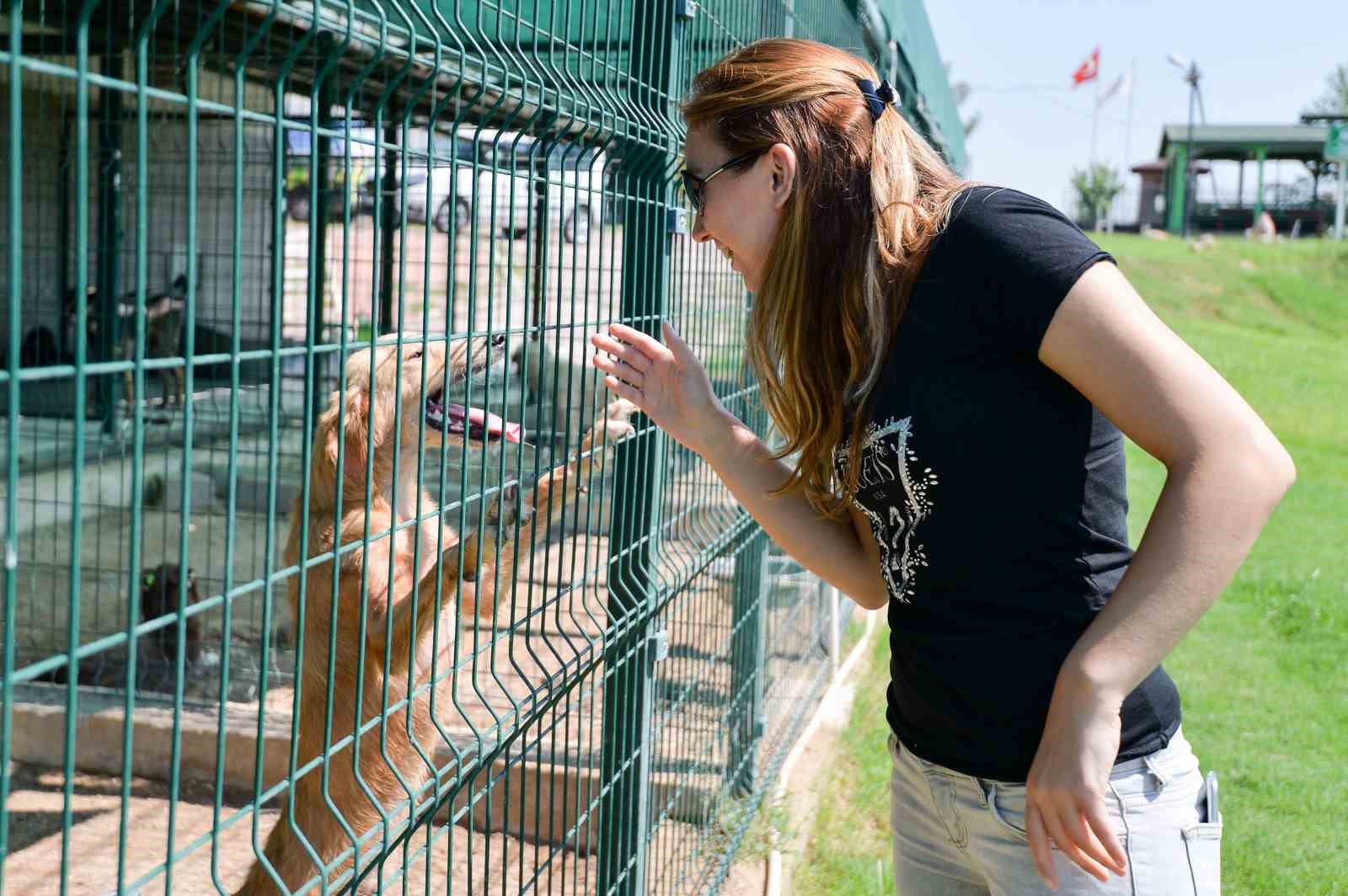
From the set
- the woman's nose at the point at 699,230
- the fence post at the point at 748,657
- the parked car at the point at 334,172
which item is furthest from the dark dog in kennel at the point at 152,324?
the woman's nose at the point at 699,230

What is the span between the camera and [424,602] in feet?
10.1

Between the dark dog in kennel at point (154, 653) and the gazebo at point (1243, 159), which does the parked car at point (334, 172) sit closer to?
the dark dog in kennel at point (154, 653)

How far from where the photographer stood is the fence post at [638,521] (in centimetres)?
298

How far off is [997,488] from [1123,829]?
54 centimetres

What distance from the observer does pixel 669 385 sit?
2.42 metres

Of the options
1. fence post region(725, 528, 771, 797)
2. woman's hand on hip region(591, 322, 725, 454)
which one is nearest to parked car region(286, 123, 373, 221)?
fence post region(725, 528, 771, 797)

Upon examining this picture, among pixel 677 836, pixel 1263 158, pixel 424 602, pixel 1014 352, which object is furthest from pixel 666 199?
pixel 1263 158

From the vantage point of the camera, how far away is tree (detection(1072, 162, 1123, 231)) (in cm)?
6562

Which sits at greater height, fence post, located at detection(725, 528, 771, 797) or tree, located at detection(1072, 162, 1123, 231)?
A: tree, located at detection(1072, 162, 1123, 231)

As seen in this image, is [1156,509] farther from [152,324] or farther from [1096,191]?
[1096,191]

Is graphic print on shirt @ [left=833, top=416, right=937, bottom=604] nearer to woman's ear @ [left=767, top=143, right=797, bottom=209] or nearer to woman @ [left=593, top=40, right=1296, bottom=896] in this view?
woman @ [left=593, top=40, right=1296, bottom=896]

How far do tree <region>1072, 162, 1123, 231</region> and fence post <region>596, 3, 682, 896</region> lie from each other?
217 feet

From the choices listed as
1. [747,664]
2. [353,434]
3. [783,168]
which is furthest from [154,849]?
[783,168]

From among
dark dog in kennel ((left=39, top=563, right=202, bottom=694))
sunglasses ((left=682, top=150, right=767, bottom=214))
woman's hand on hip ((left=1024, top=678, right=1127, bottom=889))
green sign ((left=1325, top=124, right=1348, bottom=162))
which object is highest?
green sign ((left=1325, top=124, right=1348, bottom=162))
